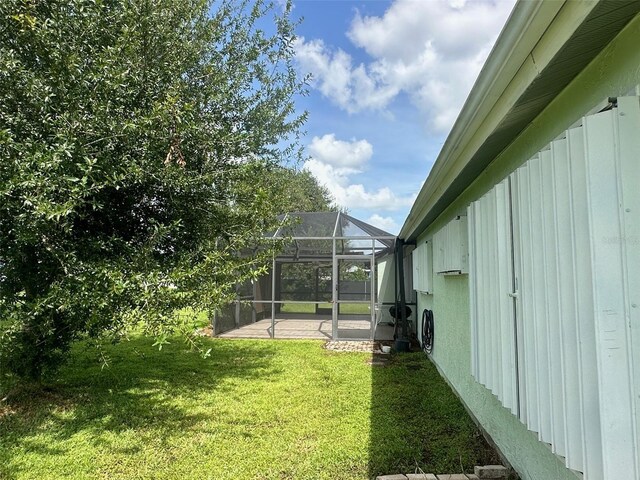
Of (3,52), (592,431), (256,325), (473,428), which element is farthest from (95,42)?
(256,325)

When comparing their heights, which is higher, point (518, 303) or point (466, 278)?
point (466, 278)

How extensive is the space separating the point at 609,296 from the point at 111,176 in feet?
12.3


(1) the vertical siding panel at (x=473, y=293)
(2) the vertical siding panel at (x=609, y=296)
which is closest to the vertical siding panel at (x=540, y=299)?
(2) the vertical siding panel at (x=609, y=296)

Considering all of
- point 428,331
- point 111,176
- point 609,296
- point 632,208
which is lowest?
point 428,331

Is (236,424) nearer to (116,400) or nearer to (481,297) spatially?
(116,400)

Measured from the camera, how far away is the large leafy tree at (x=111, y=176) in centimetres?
337

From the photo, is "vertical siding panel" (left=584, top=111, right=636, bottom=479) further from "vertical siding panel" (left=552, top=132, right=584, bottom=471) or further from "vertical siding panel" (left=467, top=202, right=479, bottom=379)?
"vertical siding panel" (left=467, top=202, right=479, bottom=379)

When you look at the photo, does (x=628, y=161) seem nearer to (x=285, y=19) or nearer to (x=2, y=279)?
(x=2, y=279)

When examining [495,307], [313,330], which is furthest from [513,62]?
[313,330]

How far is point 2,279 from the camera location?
422 centimetres

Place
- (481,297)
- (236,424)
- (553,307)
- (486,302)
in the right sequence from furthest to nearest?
1. (236,424)
2. (481,297)
3. (486,302)
4. (553,307)

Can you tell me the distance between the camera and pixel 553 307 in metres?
1.87

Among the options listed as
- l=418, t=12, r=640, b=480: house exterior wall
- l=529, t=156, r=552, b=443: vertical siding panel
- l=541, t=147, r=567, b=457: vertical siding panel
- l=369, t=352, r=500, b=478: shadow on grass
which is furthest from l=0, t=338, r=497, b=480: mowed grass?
l=541, t=147, r=567, b=457: vertical siding panel

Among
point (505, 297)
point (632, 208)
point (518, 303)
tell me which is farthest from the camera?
point (505, 297)
